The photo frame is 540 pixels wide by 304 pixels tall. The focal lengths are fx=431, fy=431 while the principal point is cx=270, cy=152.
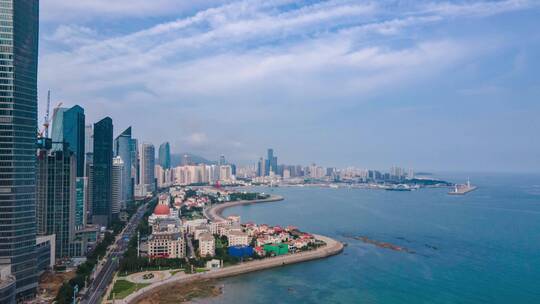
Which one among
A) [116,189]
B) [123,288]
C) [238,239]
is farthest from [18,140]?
[116,189]

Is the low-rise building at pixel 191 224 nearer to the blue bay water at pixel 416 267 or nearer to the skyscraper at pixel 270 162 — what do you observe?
the blue bay water at pixel 416 267

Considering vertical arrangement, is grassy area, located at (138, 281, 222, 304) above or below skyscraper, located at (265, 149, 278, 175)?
below

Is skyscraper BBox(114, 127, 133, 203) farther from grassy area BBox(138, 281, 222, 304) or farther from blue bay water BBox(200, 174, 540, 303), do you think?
grassy area BBox(138, 281, 222, 304)

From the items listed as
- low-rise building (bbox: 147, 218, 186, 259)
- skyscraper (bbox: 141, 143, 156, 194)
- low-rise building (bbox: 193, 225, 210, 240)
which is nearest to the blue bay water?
low-rise building (bbox: 147, 218, 186, 259)

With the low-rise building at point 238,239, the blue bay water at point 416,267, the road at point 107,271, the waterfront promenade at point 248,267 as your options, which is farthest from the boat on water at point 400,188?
the low-rise building at point 238,239

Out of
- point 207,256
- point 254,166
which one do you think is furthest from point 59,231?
point 254,166

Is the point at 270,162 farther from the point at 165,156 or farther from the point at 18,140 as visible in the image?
the point at 18,140

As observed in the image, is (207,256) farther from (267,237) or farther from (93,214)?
(93,214)
